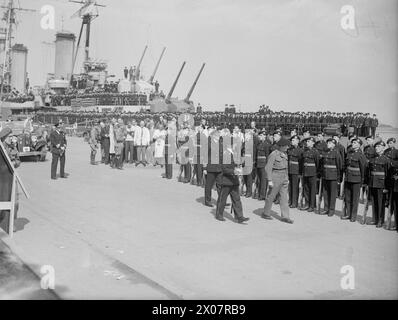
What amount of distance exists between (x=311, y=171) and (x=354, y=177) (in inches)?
42.2

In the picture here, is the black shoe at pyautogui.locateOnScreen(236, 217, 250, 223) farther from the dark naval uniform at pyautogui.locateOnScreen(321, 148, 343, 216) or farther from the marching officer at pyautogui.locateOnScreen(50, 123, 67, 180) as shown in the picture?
the marching officer at pyautogui.locateOnScreen(50, 123, 67, 180)

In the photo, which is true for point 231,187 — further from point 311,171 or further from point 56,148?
point 56,148

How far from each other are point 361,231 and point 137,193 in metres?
5.14

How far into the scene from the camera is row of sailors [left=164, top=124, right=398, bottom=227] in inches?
315

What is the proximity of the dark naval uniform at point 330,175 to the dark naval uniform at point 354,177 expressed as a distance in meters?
0.37

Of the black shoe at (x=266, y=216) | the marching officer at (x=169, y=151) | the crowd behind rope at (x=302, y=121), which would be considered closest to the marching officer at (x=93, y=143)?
the marching officer at (x=169, y=151)

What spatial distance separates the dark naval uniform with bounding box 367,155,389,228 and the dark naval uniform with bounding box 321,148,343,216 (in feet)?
2.87

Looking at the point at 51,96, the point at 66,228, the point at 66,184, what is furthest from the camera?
the point at 51,96

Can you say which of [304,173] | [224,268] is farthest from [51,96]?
[224,268]

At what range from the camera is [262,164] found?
10.6m


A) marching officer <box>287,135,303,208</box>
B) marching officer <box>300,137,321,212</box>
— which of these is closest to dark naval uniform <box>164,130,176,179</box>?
marching officer <box>287,135,303,208</box>

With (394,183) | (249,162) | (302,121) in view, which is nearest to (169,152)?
(249,162)
